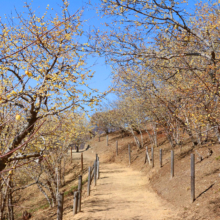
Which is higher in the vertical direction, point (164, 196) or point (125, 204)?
point (164, 196)

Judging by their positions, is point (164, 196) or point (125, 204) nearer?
point (125, 204)

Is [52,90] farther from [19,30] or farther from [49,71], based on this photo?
[19,30]

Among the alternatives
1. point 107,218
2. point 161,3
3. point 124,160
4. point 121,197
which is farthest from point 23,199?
point 161,3

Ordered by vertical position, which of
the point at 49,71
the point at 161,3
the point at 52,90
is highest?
the point at 161,3

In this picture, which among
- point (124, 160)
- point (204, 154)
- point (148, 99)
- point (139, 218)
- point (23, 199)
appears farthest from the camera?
point (124, 160)

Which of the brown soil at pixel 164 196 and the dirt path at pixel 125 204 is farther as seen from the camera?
the dirt path at pixel 125 204

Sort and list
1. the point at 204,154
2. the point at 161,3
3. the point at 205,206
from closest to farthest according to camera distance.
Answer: the point at 161,3
the point at 205,206
the point at 204,154

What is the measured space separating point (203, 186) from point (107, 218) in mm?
3672

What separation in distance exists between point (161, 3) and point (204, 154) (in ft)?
27.8

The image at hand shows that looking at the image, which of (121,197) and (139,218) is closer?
(139,218)

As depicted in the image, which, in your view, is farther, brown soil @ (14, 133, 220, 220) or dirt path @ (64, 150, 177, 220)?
dirt path @ (64, 150, 177, 220)

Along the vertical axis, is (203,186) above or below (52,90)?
below

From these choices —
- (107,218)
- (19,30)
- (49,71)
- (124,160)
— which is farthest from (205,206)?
(124,160)

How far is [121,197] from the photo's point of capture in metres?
11.1
